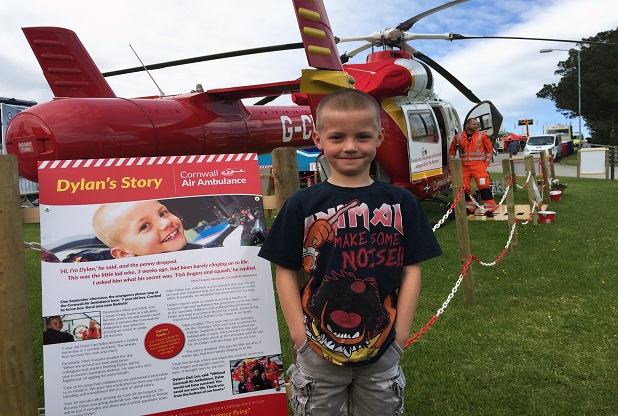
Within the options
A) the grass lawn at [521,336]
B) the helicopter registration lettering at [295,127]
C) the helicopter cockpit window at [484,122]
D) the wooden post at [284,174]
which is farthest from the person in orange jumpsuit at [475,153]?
the wooden post at [284,174]

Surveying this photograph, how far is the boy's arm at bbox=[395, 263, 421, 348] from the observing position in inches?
77.3

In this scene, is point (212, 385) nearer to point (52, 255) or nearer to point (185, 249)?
point (185, 249)

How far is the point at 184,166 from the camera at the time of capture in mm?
2418

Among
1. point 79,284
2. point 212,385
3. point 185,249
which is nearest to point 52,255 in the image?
point 79,284

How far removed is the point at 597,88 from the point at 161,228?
145 ft

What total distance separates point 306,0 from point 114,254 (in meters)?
4.34

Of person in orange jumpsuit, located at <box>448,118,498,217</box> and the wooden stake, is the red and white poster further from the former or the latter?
person in orange jumpsuit, located at <box>448,118,498,217</box>

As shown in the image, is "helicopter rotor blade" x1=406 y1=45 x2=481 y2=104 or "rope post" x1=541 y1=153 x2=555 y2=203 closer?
"helicopter rotor blade" x1=406 y1=45 x2=481 y2=104

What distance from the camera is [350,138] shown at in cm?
190

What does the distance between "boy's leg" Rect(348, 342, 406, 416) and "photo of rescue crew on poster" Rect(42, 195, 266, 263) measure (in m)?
0.84

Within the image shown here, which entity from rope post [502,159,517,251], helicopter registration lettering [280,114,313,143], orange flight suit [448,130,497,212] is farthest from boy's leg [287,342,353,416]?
orange flight suit [448,130,497,212]

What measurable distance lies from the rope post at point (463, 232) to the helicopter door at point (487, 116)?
5.57 metres

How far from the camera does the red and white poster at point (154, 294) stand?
2.15m

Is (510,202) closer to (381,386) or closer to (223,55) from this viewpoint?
(223,55)
